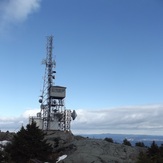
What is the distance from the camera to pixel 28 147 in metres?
28.6

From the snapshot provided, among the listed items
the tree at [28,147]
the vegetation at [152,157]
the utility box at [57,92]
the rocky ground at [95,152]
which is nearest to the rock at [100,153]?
the rocky ground at [95,152]

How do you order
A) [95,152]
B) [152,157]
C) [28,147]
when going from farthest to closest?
[95,152] < [28,147] < [152,157]

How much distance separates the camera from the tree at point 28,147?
28484mm

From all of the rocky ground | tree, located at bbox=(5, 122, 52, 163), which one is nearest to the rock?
the rocky ground

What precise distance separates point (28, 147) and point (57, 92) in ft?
105

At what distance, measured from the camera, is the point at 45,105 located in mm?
61094

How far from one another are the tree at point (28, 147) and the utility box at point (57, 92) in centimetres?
3034

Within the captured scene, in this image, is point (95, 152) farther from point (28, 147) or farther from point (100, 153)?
point (28, 147)

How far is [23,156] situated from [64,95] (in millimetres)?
32598

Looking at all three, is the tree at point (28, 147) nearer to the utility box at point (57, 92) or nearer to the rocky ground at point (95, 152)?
the rocky ground at point (95, 152)

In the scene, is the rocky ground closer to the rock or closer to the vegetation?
the rock

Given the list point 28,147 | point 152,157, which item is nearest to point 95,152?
point 28,147

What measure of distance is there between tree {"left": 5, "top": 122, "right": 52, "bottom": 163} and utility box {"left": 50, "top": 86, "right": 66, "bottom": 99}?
30337mm

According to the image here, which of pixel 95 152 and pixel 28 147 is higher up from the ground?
pixel 28 147
